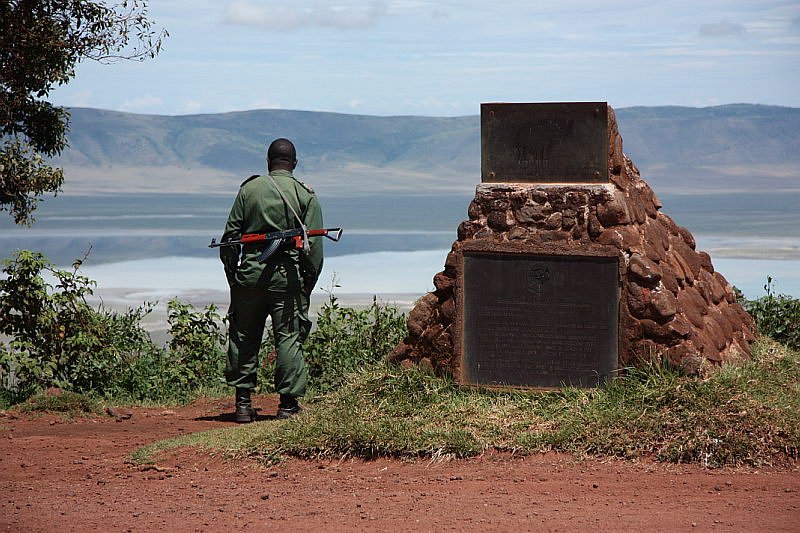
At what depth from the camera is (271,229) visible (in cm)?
855

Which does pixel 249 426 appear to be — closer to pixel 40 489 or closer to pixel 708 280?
pixel 40 489

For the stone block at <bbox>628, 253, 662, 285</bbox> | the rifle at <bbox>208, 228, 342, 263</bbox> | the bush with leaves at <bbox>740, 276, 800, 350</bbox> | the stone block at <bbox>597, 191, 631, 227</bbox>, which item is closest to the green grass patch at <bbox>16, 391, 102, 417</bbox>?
the rifle at <bbox>208, 228, 342, 263</bbox>

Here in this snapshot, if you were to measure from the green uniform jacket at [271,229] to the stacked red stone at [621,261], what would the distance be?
2.79 feet

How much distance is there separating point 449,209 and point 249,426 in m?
46.7

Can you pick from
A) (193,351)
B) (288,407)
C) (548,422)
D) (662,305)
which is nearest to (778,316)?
(662,305)

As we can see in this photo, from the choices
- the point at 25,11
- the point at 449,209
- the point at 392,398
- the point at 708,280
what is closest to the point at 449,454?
the point at 392,398

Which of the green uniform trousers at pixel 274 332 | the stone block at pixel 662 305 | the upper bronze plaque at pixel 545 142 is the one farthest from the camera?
the green uniform trousers at pixel 274 332

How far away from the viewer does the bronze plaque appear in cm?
786

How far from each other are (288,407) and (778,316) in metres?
4.44

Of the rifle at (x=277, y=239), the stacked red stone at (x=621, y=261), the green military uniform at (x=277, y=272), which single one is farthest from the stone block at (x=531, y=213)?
the green military uniform at (x=277, y=272)

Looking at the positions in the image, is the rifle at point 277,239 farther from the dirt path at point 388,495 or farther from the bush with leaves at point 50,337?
the bush with leaves at point 50,337

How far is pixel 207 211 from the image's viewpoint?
55.5m

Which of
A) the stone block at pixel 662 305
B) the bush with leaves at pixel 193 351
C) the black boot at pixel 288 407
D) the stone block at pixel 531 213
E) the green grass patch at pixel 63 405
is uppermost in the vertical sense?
the stone block at pixel 531 213

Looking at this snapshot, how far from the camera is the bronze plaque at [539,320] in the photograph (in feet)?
25.8
